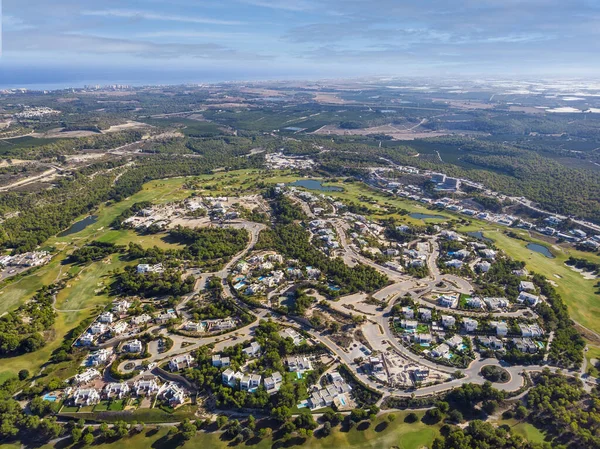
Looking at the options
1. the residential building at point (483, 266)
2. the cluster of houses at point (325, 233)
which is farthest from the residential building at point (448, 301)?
the cluster of houses at point (325, 233)

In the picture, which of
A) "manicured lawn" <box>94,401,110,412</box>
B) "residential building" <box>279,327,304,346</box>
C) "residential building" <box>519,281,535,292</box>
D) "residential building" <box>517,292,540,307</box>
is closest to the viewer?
"manicured lawn" <box>94,401,110,412</box>

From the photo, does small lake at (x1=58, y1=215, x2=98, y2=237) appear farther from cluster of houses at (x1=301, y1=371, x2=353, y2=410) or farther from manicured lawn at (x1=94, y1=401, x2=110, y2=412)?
cluster of houses at (x1=301, y1=371, x2=353, y2=410)

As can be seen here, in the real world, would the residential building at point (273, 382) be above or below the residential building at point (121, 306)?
below

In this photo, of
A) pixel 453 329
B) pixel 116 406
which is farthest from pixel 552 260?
pixel 116 406

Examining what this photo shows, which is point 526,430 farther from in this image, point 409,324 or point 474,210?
point 474,210

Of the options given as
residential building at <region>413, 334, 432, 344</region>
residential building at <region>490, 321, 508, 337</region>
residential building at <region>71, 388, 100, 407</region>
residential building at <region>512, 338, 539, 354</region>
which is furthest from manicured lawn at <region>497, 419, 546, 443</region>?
residential building at <region>71, 388, 100, 407</region>

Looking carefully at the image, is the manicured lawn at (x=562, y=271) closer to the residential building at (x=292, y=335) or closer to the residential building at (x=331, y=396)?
the residential building at (x=331, y=396)

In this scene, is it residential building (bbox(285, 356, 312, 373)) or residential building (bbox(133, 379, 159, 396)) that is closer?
residential building (bbox(133, 379, 159, 396))
